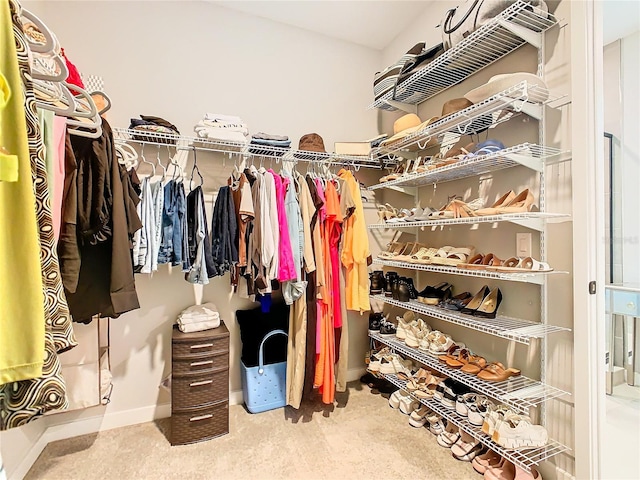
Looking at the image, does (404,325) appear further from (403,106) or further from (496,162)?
(403,106)

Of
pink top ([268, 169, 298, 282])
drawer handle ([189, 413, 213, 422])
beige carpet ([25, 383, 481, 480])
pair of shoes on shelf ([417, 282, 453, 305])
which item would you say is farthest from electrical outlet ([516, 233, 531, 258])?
drawer handle ([189, 413, 213, 422])

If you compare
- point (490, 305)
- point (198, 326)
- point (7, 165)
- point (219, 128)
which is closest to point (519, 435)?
point (490, 305)

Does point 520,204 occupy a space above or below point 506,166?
below

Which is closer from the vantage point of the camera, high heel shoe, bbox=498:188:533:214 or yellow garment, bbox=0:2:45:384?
yellow garment, bbox=0:2:45:384

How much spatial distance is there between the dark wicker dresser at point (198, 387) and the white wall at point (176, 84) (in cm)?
38

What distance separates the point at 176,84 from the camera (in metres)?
2.21

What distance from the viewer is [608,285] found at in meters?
1.95

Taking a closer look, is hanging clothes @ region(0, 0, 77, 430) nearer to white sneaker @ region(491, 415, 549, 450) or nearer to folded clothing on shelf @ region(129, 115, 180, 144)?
folded clothing on shelf @ region(129, 115, 180, 144)

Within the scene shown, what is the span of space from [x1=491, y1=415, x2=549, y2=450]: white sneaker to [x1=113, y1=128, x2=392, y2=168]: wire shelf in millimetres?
1846

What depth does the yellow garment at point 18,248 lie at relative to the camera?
1.74ft

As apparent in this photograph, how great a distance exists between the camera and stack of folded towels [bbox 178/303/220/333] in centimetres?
200

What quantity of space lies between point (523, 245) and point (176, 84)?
2.38 meters

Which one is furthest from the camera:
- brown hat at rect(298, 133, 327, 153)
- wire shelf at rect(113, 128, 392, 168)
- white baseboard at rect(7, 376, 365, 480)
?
brown hat at rect(298, 133, 327, 153)

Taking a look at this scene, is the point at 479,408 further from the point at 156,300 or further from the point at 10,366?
the point at 156,300
